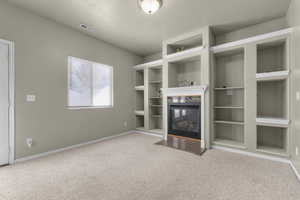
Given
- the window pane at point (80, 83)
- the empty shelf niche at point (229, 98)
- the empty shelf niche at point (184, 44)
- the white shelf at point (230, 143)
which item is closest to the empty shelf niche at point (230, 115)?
the empty shelf niche at point (229, 98)

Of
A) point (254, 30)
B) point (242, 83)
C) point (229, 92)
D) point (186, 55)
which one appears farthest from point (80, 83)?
point (254, 30)

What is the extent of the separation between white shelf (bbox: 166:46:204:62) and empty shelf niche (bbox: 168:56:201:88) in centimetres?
21

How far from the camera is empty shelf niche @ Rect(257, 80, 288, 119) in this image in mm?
2727

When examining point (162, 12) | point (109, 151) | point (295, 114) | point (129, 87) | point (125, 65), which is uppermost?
point (162, 12)

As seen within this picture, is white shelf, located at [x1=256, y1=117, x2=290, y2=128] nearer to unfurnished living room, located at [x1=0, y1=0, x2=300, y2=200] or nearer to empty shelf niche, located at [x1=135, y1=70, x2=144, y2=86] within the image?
unfurnished living room, located at [x1=0, y1=0, x2=300, y2=200]

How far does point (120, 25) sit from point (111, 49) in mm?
1118

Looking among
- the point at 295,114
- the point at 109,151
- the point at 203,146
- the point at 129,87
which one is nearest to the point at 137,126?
the point at 129,87

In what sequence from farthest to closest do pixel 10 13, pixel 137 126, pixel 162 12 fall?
pixel 137 126
pixel 162 12
pixel 10 13

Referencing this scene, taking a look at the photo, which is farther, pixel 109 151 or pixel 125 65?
pixel 125 65

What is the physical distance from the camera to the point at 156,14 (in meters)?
2.67

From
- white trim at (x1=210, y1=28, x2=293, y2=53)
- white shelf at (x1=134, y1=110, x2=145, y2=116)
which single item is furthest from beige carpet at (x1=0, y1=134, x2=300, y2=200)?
white trim at (x1=210, y1=28, x2=293, y2=53)

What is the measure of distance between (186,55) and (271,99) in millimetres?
2120

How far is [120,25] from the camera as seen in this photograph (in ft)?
10.0

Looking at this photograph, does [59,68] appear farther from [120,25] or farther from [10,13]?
[120,25]
